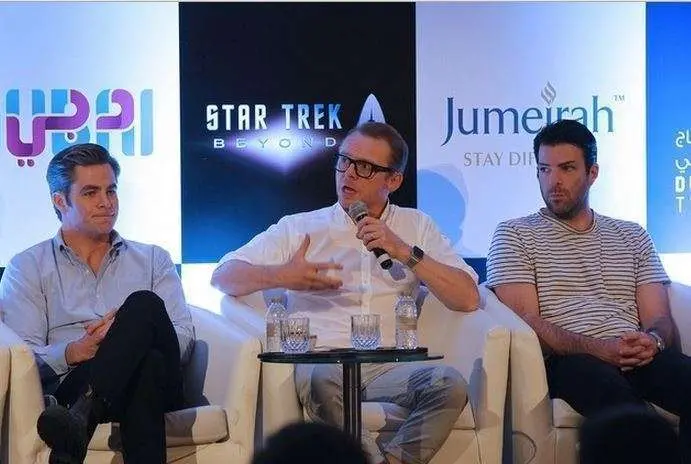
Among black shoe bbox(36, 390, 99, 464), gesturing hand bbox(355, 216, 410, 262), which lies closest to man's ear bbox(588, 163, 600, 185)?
gesturing hand bbox(355, 216, 410, 262)

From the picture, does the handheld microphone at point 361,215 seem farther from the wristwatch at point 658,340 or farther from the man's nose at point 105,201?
the wristwatch at point 658,340

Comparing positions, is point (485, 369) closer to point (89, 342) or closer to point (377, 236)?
point (377, 236)

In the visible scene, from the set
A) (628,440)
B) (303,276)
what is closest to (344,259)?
(303,276)

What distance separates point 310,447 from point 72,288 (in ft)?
9.01

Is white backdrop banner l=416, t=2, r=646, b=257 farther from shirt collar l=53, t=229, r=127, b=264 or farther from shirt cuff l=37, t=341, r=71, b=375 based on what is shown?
shirt cuff l=37, t=341, r=71, b=375

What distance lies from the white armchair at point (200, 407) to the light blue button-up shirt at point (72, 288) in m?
0.11

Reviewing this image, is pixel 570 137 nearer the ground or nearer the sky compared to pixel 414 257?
nearer the sky

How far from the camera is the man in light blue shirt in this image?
3520 millimetres

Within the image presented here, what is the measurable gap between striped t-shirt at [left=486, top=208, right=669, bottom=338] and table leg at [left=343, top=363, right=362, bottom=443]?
98 cm

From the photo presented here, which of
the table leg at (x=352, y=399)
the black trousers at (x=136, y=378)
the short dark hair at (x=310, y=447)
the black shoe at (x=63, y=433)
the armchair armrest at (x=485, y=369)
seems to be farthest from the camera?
the armchair armrest at (x=485, y=369)

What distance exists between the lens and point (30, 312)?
4027 mm

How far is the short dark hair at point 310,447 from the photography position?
1517 mm

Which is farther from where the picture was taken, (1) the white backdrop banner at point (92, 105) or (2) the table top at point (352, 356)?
(1) the white backdrop banner at point (92, 105)

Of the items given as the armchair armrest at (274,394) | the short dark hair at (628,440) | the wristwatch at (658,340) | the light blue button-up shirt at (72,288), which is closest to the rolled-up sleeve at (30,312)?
the light blue button-up shirt at (72,288)
